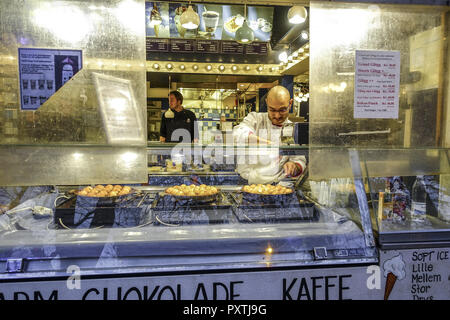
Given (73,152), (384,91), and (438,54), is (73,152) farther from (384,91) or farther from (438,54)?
(438,54)

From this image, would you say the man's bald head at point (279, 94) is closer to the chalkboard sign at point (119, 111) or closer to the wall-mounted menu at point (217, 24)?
the chalkboard sign at point (119, 111)

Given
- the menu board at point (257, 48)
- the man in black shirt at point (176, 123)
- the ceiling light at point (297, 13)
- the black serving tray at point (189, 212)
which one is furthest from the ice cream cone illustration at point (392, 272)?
the menu board at point (257, 48)

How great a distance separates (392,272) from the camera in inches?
50.6

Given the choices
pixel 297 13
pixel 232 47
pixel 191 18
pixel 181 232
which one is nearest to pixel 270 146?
pixel 181 232

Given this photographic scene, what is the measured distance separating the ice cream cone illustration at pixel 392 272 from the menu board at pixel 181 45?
187 inches

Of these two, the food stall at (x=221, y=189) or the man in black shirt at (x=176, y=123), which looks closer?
the food stall at (x=221, y=189)

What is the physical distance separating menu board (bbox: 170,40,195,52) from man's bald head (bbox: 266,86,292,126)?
121 inches

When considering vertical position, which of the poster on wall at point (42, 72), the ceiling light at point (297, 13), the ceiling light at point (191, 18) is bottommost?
the poster on wall at point (42, 72)

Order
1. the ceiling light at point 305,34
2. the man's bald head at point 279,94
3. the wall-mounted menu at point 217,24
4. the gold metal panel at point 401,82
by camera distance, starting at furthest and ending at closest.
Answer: the wall-mounted menu at point 217,24 → the ceiling light at point 305,34 → the man's bald head at point 279,94 → the gold metal panel at point 401,82

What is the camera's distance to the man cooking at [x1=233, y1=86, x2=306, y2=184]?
1.82 metres

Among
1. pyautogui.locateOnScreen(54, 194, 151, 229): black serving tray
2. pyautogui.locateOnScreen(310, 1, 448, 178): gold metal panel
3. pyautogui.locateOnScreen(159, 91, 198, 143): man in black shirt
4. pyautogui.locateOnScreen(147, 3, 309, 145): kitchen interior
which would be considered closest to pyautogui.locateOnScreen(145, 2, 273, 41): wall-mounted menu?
pyautogui.locateOnScreen(147, 3, 309, 145): kitchen interior

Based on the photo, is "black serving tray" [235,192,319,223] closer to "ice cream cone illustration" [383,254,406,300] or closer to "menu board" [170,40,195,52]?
"ice cream cone illustration" [383,254,406,300]

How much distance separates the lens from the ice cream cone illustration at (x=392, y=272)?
128cm

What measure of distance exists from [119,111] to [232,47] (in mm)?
4118
